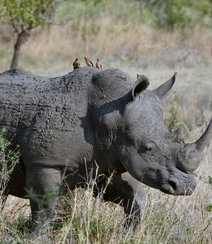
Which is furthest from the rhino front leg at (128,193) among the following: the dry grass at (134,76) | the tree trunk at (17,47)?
the tree trunk at (17,47)

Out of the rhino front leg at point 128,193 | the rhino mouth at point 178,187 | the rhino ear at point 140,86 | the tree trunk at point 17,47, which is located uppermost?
the tree trunk at point 17,47

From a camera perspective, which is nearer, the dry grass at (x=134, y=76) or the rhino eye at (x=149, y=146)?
the rhino eye at (x=149, y=146)

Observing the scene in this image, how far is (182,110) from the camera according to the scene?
11.5 m

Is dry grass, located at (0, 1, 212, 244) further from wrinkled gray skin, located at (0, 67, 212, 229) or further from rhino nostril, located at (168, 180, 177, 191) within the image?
rhino nostril, located at (168, 180, 177, 191)

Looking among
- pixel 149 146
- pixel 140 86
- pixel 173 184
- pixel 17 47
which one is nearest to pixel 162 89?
pixel 140 86

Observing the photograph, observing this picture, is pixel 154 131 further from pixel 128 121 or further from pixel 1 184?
pixel 1 184

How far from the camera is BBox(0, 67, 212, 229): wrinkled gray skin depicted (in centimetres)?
541

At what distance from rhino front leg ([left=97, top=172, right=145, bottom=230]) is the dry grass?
0.32ft

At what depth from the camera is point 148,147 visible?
5391mm

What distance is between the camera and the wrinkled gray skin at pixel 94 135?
5.41m

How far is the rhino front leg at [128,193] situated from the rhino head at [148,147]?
48 centimetres

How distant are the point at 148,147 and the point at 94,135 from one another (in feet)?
1.49

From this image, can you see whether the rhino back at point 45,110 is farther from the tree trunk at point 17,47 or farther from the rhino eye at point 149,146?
the tree trunk at point 17,47

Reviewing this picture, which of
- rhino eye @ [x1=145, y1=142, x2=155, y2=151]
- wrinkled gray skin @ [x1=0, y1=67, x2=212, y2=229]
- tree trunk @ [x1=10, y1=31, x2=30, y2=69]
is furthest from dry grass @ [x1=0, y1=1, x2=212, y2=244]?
tree trunk @ [x1=10, y1=31, x2=30, y2=69]
